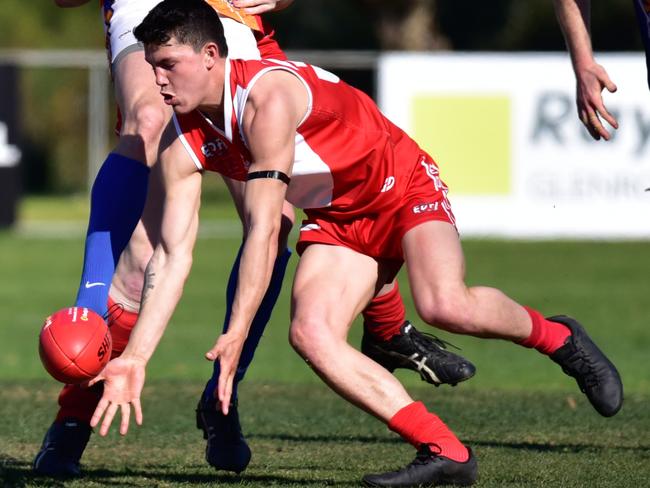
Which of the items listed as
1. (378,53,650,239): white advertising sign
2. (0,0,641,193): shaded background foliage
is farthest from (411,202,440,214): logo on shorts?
(0,0,641,193): shaded background foliage

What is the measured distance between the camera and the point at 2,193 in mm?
20781

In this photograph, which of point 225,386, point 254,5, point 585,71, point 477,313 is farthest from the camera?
point 254,5

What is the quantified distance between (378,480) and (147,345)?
3.36 ft

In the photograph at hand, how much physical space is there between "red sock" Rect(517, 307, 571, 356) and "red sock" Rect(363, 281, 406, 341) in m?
0.58

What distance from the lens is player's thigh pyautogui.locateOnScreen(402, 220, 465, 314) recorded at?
225 inches

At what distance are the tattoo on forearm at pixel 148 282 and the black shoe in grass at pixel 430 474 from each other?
1.11 metres

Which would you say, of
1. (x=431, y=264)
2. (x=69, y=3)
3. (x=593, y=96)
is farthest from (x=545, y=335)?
(x=69, y=3)

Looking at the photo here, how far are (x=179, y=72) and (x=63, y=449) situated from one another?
5.64 ft

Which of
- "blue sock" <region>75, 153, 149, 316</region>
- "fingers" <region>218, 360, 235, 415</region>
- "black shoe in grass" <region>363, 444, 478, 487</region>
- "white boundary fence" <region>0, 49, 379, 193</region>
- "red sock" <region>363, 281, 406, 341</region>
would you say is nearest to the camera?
"fingers" <region>218, 360, 235, 415</region>

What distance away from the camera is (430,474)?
543 centimetres

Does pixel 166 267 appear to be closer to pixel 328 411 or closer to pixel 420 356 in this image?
pixel 420 356

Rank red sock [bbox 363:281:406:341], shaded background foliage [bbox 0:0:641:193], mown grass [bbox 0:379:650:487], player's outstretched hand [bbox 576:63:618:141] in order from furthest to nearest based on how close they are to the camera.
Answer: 1. shaded background foliage [bbox 0:0:641:193]
2. red sock [bbox 363:281:406:341]
3. player's outstretched hand [bbox 576:63:618:141]
4. mown grass [bbox 0:379:650:487]

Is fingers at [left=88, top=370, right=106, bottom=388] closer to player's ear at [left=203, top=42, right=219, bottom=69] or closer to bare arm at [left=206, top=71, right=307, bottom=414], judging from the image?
bare arm at [left=206, top=71, right=307, bottom=414]

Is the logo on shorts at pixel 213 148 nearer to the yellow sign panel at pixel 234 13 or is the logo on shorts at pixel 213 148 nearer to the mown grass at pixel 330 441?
the yellow sign panel at pixel 234 13
